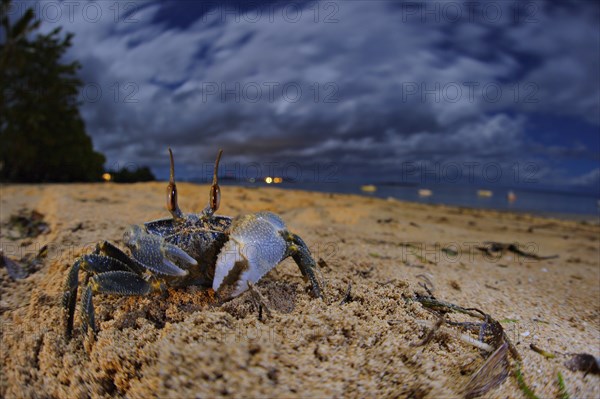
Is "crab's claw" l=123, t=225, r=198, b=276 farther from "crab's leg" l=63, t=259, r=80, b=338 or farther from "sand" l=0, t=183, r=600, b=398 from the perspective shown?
"crab's leg" l=63, t=259, r=80, b=338

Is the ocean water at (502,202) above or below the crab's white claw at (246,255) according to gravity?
below

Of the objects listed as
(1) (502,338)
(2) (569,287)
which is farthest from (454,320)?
(2) (569,287)

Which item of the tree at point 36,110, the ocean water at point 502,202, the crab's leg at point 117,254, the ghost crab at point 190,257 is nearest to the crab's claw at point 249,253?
the ghost crab at point 190,257

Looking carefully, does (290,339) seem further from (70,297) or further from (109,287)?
(70,297)

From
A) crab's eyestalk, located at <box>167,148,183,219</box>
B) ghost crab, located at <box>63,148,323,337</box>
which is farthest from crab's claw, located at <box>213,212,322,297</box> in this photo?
crab's eyestalk, located at <box>167,148,183,219</box>

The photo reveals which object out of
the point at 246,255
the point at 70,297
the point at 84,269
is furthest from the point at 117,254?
the point at 246,255

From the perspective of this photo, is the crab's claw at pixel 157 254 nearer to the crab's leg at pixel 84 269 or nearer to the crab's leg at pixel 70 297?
the crab's leg at pixel 84 269
